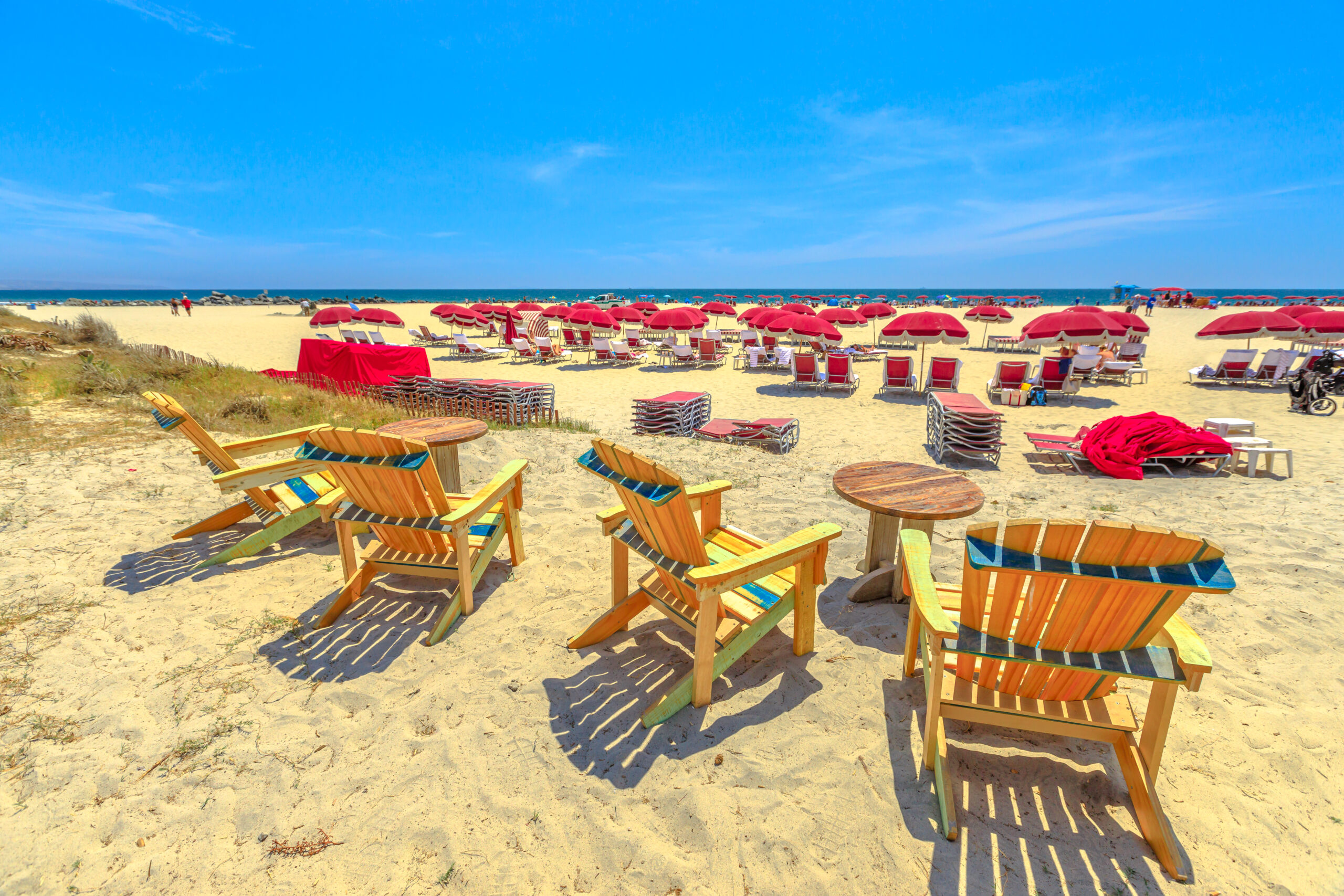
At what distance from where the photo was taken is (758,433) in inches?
277

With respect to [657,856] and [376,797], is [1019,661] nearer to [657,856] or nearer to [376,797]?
[657,856]

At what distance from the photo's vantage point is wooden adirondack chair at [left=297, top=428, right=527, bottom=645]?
8.63ft

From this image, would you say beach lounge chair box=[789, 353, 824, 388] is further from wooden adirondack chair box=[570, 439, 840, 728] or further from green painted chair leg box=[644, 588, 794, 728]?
green painted chair leg box=[644, 588, 794, 728]

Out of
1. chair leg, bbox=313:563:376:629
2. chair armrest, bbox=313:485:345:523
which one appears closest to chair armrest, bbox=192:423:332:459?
chair armrest, bbox=313:485:345:523

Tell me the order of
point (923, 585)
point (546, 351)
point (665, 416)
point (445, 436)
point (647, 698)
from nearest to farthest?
point (923, 585), point (647, 698), point (445, 436), point (665, 416), point (546, 351)

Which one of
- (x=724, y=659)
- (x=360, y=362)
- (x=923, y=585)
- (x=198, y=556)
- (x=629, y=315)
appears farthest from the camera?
(x=629, y=315)

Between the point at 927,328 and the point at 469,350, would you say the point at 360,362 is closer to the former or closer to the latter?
the point at 469,350

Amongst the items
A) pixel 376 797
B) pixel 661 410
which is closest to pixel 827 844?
pixel 376 797

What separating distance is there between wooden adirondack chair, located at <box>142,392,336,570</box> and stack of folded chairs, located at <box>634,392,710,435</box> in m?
4.39

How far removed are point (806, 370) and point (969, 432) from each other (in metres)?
5.37

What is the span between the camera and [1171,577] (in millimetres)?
1520

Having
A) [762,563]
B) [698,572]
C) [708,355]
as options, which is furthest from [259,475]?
[708,355]

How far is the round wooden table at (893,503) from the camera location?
105 inches

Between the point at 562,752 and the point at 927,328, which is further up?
the point at 927,328
